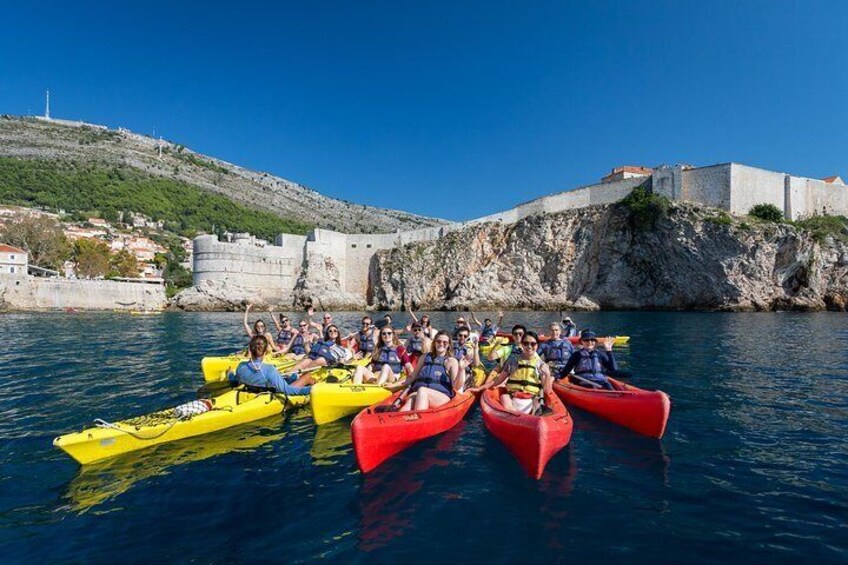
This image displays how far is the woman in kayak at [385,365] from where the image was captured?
30.6 feet

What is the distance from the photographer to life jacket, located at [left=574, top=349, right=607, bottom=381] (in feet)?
28.5

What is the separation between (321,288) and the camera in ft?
168

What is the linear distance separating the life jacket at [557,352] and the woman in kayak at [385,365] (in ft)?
9.85

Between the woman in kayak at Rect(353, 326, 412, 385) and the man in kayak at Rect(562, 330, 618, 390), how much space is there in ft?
10.4

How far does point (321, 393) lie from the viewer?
25.9 ft

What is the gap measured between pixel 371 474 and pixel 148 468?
292 cm

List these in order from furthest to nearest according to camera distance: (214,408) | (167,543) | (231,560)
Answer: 1. (214,408)
2. (167,543)
3. (231,560)

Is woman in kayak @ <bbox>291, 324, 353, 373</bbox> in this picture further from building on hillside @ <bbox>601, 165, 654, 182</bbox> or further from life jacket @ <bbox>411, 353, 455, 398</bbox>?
building on hillside @ <bbox>601, 165, 654, 182</bbox>

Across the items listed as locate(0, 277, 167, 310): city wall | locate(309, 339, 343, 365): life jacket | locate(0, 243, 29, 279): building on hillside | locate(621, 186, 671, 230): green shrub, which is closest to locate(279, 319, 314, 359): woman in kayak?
locate(309, 339, 343, 365): life jacket

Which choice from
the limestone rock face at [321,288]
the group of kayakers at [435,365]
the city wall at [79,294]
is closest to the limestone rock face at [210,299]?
the city wall at [79,294]

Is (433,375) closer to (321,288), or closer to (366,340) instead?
(366,340)

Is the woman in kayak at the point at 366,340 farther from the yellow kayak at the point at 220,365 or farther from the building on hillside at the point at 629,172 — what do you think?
the building on hillside at the point at 629,172

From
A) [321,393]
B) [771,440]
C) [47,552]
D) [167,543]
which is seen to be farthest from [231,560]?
[771,440]

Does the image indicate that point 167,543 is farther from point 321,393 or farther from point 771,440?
point 771,440
